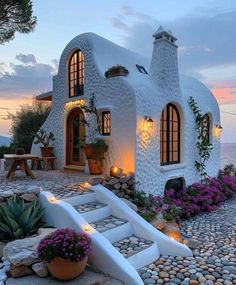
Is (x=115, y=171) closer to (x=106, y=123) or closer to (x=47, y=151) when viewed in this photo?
(x=106, y=123)

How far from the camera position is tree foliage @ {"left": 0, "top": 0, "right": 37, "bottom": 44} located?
1075 cm

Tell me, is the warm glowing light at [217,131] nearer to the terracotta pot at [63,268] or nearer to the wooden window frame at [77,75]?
the wooden window frame at [77,75]

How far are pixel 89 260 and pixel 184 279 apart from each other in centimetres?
157

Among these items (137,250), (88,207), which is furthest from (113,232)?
(88,207)

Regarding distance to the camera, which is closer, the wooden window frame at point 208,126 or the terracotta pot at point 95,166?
the terracotta pot at point 95,166

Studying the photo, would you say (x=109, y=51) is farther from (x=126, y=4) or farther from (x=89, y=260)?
(x=89, y=260)

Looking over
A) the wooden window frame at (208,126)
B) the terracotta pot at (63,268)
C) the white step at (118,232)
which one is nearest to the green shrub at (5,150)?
the wooden window frame at (208,126)

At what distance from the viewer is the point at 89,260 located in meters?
4.80

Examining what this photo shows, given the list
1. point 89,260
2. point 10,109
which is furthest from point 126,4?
point 10,109

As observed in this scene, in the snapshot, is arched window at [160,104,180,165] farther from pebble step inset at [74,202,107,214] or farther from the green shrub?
the green shrub

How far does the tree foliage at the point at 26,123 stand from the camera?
695 inches

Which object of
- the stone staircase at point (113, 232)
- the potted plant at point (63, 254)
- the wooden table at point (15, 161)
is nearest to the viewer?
the potted plant at point (63, 254)

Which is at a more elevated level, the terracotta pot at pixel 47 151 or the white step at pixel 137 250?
the terracotta pot at pixel 47 151

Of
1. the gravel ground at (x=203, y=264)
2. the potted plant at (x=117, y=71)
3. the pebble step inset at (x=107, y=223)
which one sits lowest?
the gravel ground at (x=203, y=264)
